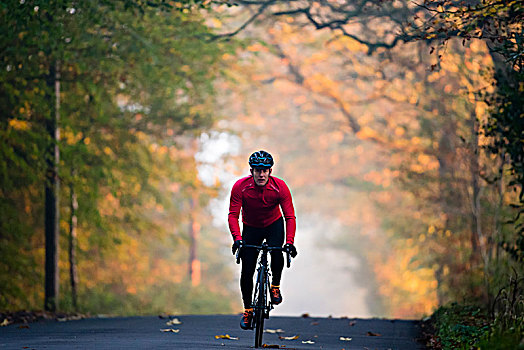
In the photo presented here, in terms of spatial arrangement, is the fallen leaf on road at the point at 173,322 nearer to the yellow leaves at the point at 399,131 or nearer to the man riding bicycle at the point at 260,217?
the man riding bicycle at the point at 260,217

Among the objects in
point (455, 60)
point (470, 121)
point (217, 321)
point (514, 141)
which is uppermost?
point (455, 60)

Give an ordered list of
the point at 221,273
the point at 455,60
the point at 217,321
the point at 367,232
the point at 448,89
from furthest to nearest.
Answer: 1. the point at 367,232
2. the point at 221,273
3. the point at 448,89
4. the point at 455,60
5. the point at 217,321

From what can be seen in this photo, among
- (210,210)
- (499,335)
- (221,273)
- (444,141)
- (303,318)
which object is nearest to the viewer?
(499,335)

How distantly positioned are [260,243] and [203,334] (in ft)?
8.74

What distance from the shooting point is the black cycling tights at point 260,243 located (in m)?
10.1

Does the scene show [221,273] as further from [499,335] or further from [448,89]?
[499,335]

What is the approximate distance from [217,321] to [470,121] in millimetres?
6699

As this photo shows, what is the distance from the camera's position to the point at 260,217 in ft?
33.4

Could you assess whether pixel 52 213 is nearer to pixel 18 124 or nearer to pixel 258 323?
pixel 18 124

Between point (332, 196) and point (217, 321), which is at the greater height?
point (332, 196)

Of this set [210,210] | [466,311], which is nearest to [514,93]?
[466,311]

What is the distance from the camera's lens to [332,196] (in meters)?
59.8

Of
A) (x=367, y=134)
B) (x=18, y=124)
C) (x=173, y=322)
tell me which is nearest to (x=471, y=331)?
(x=173, y=322)

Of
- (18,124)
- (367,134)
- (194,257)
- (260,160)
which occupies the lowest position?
(194,257)
